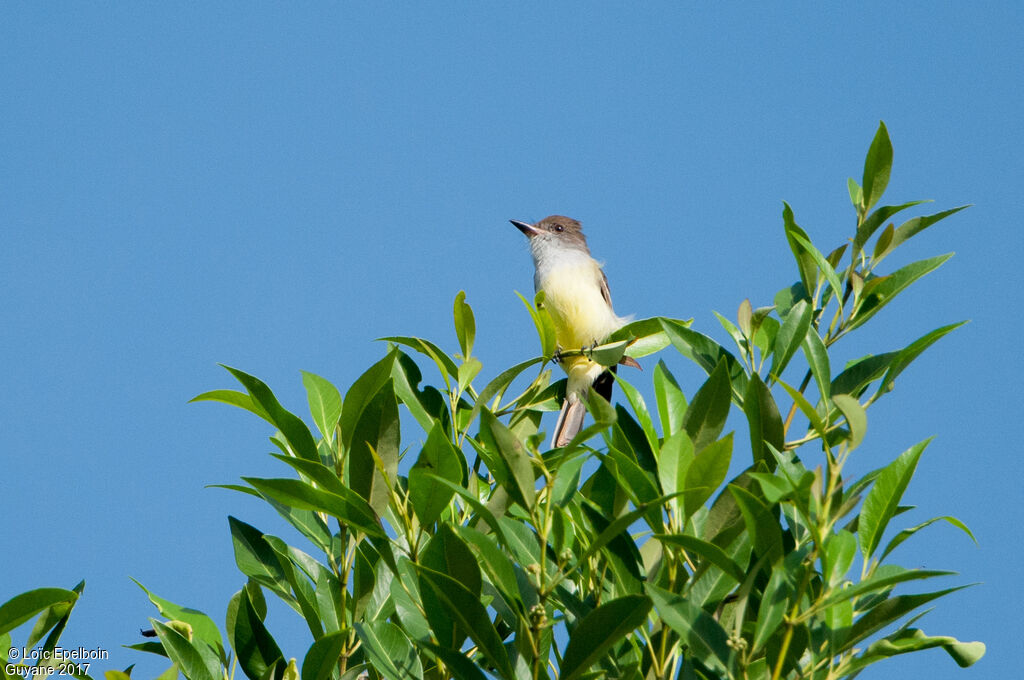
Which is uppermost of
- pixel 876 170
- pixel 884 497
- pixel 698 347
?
pixel 876 170

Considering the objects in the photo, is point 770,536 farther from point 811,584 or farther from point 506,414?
point 506,414

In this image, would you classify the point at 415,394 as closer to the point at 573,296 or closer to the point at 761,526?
the point at 761,526

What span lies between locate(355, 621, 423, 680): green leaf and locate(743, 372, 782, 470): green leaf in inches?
32.2

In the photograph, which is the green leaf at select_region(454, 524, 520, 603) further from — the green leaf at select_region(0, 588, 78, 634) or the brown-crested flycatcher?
the brown-crested flycatcher

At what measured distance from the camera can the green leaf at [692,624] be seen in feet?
5.65

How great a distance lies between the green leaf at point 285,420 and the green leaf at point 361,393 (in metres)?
0.10

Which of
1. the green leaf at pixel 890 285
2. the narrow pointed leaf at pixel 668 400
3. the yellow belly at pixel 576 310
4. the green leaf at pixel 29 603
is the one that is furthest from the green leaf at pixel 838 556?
the yellow belly at pixel 576 310

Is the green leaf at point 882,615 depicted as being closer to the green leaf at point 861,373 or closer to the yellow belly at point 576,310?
the green leaf at point 861,373

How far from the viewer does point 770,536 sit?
184cm

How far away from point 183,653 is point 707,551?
1.20 meters

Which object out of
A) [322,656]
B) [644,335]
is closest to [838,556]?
[322,656]

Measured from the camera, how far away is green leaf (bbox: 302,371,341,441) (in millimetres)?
2496

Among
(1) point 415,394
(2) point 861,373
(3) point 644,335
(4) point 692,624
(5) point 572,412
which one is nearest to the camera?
(4) point 692,624

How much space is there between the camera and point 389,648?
2061 mm
